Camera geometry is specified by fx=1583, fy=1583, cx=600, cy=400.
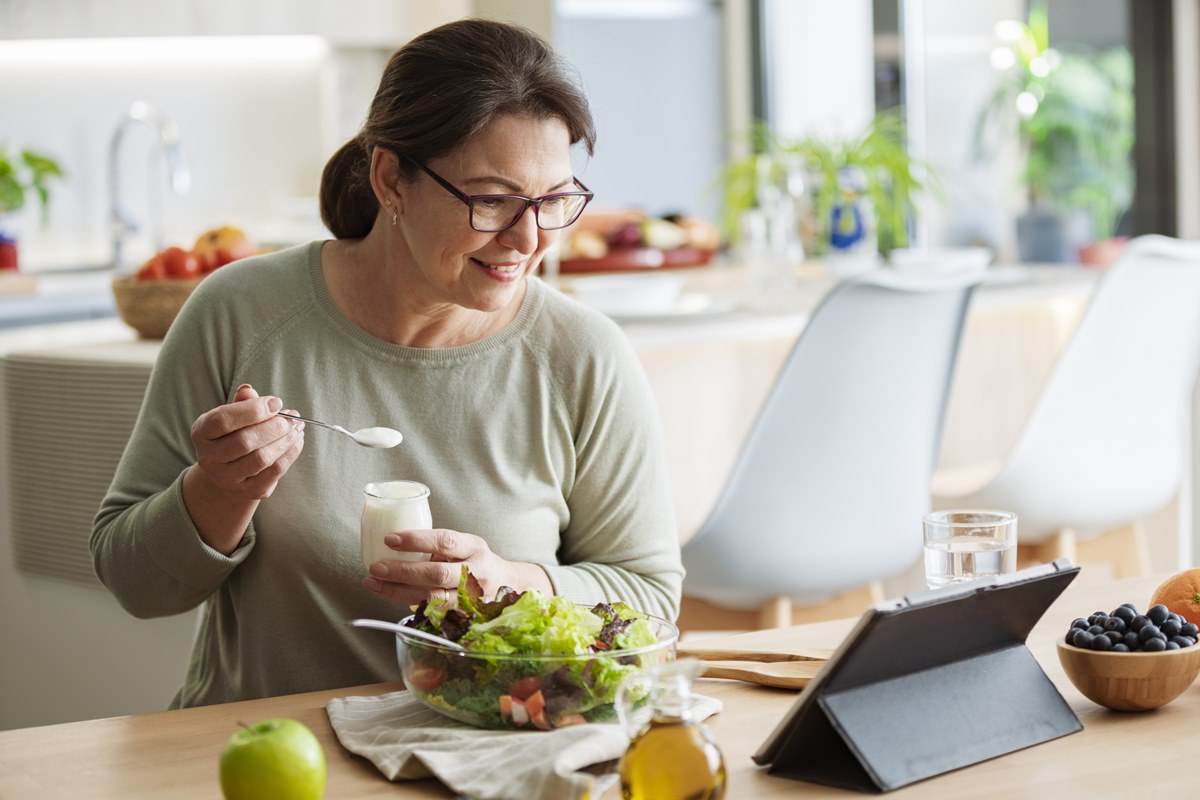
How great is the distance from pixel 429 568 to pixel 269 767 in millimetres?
386

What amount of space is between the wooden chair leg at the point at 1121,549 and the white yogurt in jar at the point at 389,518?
207 centimetres

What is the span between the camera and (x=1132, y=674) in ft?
4.13

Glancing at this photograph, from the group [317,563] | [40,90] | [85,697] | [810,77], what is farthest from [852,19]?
[317,563]

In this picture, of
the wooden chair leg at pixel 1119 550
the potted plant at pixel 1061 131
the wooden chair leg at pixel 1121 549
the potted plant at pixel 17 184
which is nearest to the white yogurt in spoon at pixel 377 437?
the wooden chair leg at pixel 1119 550

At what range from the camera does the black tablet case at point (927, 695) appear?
114cm

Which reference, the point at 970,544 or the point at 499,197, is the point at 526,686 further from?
the point at 499,197

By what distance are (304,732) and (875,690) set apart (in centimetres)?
42

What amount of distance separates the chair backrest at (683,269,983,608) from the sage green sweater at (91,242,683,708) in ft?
2.29

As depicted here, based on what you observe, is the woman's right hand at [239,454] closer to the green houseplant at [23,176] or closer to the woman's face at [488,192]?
the woman's face at [488,192]

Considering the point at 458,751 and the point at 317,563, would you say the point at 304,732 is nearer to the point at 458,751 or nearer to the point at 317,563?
the point at 458,751

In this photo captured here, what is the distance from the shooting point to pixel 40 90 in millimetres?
5270

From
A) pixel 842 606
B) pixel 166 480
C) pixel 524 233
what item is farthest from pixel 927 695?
pixel 842 606

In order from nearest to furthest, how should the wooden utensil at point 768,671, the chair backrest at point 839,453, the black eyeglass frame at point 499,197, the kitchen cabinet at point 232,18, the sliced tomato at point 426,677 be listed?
the sliced tomato at point 426,677
the wooden utensil at point 768,671
the black eyeglass frame at point 499,197
the chair backrest at point 839,453
the kitchen cabinet at point 232,18

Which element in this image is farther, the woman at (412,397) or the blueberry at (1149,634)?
the woman at (412,397)
